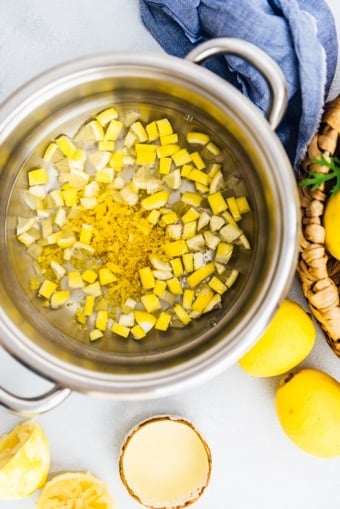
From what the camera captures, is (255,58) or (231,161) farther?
(231,161)

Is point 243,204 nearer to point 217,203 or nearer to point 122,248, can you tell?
point 217,203

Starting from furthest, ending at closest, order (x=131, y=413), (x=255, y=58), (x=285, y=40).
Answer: (x=131, y=413), (x=285, y=40), (x=255, y=58)

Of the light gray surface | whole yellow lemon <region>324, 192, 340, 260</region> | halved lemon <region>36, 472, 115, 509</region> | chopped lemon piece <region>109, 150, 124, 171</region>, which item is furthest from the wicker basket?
halved lemon <region>36, 472, 115, 509</region>

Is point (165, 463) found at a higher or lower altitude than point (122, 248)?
lower

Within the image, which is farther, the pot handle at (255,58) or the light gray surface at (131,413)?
the light gray surface at (131,413)

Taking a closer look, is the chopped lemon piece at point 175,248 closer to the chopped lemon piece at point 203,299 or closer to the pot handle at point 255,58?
the chopped lemon piece at point 203,299

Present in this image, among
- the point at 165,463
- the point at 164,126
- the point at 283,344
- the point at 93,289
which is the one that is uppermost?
the point at 164,126

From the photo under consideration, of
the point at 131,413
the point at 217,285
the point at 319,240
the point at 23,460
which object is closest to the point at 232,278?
the point at 217,285

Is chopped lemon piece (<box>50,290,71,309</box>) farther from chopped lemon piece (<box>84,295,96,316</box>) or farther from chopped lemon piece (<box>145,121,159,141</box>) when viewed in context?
chopped lemon piece (<box>145,121,159,141</box>)

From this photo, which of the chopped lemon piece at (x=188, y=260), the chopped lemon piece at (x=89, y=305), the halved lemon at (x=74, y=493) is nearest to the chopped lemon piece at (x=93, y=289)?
the chopped lemon piece at (x=89, y=305)

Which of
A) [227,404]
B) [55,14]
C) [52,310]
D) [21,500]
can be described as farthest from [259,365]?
[55,14]
